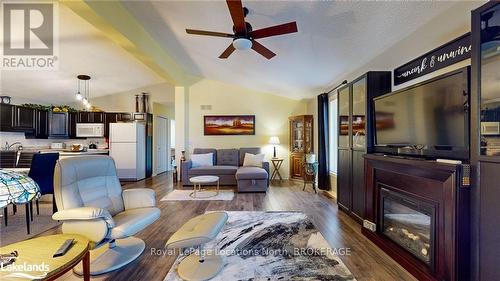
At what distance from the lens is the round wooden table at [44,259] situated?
1.20m

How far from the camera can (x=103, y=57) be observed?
4.47m

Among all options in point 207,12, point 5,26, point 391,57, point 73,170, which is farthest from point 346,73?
point 5,26

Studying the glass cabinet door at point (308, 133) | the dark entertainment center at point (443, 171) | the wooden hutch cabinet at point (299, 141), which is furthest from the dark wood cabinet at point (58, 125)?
the dark entertainment center at point (443, 171)

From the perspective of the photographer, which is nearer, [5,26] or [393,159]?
[393,159]

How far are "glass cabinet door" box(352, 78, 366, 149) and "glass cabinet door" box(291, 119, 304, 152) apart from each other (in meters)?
2.82

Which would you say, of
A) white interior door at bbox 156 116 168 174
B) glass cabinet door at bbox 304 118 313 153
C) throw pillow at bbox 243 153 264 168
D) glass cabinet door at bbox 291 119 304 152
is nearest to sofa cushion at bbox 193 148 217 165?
throw pillow at bbox 243 153 264 168

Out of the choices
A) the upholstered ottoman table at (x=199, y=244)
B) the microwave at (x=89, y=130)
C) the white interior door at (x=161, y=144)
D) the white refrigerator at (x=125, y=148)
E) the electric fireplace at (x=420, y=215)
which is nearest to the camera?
the electric fireplace at (x=420, y=215)

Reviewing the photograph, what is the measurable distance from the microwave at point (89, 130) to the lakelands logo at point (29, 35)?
2.19m

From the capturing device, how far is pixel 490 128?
146 cm

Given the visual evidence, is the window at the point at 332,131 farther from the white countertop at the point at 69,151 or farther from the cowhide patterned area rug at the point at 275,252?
the white countertop at the point at 69,151

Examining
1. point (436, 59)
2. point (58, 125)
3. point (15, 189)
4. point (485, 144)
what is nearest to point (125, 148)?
point (58, 125)

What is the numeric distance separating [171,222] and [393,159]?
9.73 ft

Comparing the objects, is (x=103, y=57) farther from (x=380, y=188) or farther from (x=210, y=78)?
(x=380, y=188)

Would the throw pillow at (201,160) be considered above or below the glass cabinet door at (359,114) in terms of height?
below
